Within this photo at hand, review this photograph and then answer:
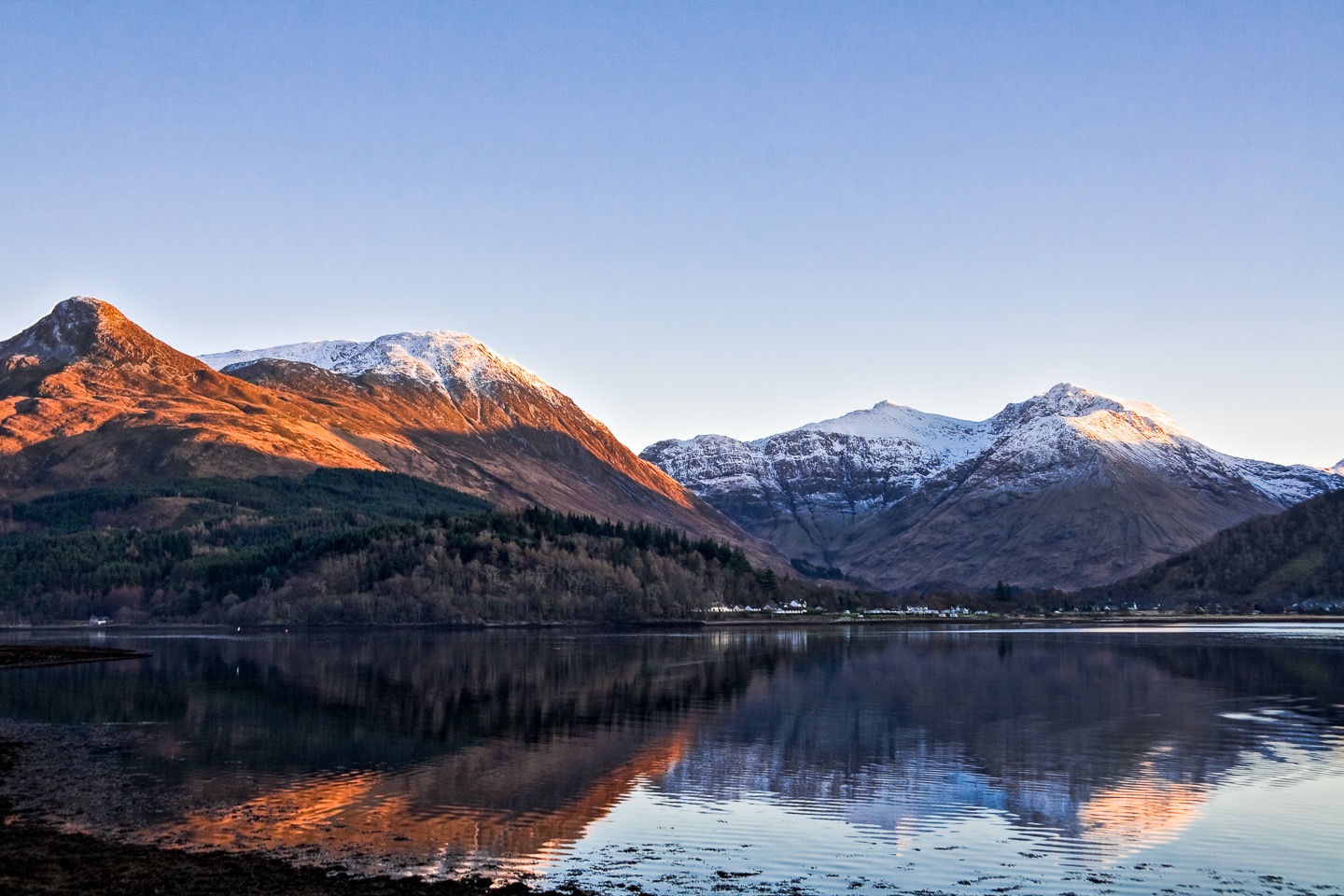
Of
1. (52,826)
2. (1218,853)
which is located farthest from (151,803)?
(1218,853)

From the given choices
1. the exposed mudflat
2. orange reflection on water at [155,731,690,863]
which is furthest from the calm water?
the exposed mudflat

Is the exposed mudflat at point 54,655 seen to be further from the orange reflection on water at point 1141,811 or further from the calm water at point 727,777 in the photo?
the orange reflection on water at point 1141,811

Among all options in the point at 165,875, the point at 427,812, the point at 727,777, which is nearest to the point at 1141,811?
the point at 727,777

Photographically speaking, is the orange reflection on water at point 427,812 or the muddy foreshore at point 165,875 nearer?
the muddy foreshore at point 165,875

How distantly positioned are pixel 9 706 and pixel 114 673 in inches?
1421

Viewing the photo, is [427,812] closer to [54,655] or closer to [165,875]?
[165,875]

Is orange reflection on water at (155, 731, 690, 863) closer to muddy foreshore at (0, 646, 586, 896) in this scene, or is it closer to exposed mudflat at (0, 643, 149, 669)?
muddy foreshore at (0, 646, 586, 896)

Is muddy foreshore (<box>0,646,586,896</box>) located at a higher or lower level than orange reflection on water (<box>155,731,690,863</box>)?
lower

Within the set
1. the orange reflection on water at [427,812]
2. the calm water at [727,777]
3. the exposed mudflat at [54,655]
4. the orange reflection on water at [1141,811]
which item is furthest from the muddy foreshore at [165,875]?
the exposed mudflat at [54,655]

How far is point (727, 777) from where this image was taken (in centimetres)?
6675

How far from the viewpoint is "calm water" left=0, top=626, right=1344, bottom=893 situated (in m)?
47.2

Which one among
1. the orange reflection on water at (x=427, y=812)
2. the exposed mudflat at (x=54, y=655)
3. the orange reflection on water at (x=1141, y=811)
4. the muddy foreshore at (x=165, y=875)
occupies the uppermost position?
the exposed mudflat at (x=54, y=655)

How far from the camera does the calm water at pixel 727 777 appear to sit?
47.2 m

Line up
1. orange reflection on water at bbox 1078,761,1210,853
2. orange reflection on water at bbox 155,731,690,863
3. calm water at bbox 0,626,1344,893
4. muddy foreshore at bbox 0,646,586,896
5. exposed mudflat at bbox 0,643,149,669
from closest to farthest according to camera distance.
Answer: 1. muddy foreshore at bbox 0,646,586,896
2. calm water at bbox 0,626,1344,893
3. orange reflection on water at bbox 155,731,690,863
4. orange reflection on water at bbox 1078,761,1210,853
5. exposed mudflat at bbox 0,643,149,669
